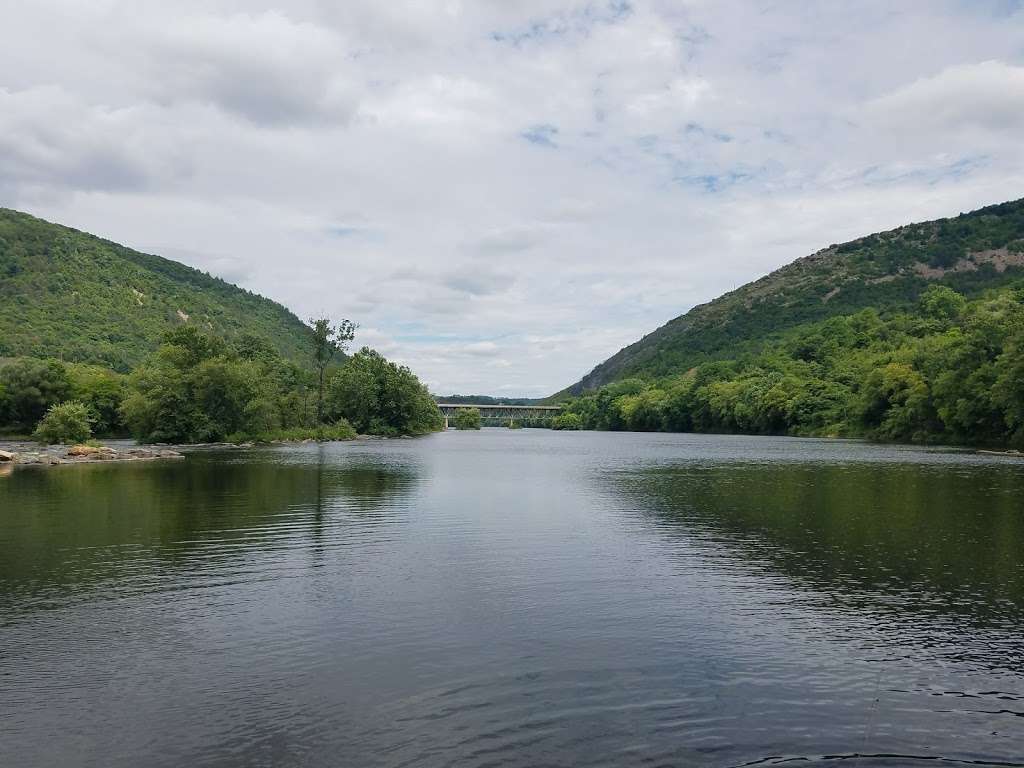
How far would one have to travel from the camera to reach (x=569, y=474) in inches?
2351

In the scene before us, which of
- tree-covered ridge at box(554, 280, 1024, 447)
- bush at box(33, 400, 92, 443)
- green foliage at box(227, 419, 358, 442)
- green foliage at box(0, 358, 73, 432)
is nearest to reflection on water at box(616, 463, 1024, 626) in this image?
tree-covered ridge at box(554, 280, 1024, 447)

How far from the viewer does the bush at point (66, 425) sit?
9050 centimetres

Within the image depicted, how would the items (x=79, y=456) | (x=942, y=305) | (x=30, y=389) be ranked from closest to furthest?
1. (x=79, y=456)
2. (x=30, y=389)
3. (x=942, y=305)

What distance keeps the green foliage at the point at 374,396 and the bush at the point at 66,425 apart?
52978mm

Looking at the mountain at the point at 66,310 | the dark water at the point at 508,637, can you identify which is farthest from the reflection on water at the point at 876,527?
the mountain at the point at 66,310

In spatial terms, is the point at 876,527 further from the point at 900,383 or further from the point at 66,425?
the point at 900,383

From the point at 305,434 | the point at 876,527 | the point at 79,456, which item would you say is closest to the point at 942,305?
the point at 305,434

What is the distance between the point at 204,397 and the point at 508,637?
89675 millimetres

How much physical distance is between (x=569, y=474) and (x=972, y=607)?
41.9 m

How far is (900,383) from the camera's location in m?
114

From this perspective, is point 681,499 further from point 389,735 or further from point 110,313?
point 110,313

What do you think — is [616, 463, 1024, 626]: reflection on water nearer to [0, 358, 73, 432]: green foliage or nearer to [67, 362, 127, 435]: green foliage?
[67, 362, 127, 435]: green foliage

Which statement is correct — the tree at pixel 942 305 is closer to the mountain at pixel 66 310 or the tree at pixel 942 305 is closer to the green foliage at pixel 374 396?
the green foliage at pixel 374 396

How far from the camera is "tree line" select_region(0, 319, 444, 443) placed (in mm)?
94875
